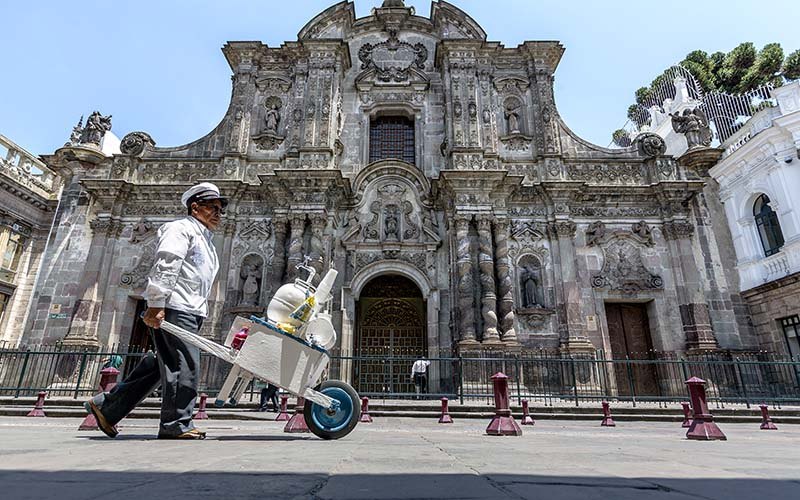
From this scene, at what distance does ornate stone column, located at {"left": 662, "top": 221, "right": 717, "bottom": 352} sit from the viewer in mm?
12594

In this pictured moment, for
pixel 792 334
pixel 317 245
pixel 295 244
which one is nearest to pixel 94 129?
pixel 295 244

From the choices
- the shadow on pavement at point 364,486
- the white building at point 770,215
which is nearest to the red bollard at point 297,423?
the shadow on pavement at point 364,486

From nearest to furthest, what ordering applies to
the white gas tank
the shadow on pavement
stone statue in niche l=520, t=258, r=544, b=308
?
the shadow on pavement, the white gas tank, stone statue in niche l=520, t=258, r=544, b=308

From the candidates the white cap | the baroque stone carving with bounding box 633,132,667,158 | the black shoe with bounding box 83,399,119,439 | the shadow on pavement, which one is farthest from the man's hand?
the baroque stone carving with bounding box 633,132,667,158

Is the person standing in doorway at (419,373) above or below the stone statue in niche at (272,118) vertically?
below

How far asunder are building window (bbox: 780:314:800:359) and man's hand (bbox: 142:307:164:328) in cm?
1561

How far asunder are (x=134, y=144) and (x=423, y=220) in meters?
10.4

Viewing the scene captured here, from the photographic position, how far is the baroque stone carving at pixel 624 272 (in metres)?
13.5

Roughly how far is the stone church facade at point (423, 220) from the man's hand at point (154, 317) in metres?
9.72

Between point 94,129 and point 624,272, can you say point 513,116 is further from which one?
point 94,129

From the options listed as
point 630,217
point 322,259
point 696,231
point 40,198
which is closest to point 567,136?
point 630,217

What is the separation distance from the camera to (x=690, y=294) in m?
13.1

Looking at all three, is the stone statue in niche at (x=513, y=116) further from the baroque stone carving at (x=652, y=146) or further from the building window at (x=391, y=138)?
the baroque stone carving at (x=652, y=146)

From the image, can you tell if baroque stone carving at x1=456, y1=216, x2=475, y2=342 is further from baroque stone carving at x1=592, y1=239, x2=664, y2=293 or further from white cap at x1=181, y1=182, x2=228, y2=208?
white cap at x1=181, y1=182, x2=228, y2=208
